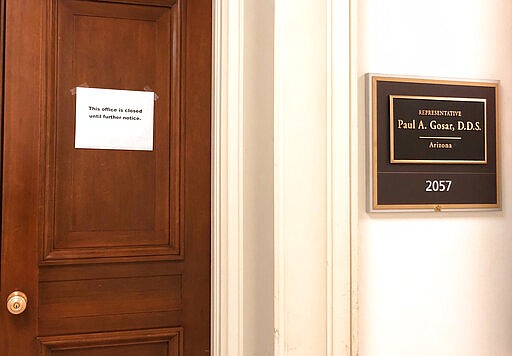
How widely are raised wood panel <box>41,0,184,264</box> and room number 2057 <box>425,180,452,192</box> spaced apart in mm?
644

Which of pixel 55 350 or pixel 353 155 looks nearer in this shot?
pixel 353 155

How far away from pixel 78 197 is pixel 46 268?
0.20 meters

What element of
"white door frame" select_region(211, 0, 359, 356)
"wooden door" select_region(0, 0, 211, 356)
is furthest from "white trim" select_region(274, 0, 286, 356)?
"wooden door" select_region(0, 0, 211, 356)

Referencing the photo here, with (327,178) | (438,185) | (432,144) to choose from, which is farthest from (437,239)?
(327,178)

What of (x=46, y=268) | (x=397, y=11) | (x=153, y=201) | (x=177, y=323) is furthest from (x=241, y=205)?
(x=397, y=11)

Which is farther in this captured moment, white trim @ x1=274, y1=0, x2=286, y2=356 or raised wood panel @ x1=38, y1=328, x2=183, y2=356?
raised wood panel @ x1=38, y1=328, x2=183, y2=356

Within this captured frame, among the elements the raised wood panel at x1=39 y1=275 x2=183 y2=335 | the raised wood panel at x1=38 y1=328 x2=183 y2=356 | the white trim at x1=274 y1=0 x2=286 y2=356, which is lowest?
the raised wood panel at x1=38 y1=328 x2=183 y2=356

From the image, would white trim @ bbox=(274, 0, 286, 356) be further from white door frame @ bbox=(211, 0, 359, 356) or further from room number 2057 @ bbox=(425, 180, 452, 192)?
room number 2057 @ bbox=(425, 180, 452, 192)

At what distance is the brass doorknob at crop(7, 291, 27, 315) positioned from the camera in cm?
140

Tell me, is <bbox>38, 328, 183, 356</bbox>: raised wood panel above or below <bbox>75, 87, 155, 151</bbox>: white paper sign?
below

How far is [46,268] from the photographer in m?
1.44

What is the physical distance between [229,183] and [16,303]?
60cm

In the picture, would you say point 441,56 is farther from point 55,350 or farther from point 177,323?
point 55,350

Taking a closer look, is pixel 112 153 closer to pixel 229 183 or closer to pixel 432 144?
pixel 229 183
